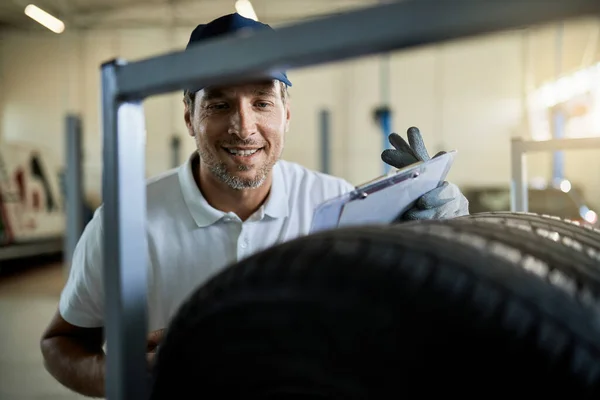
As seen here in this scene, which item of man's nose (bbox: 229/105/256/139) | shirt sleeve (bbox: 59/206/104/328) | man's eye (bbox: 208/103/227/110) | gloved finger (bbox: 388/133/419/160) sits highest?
man's eye (bbox: 208/103/227/110)

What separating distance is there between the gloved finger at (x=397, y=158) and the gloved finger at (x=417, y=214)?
160mm

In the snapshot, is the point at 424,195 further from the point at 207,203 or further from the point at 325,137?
the point at 325,137

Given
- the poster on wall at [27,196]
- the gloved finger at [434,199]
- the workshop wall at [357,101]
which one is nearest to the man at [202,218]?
the gloved finger at [434,199]

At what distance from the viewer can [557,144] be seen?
1.56 metres

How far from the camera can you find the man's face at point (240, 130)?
1.24 meters

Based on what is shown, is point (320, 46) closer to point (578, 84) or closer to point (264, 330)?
point (264, 330)

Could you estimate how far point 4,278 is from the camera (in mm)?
5418

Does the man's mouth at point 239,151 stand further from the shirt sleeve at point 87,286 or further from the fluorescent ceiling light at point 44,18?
the fluorescent ceiling light at point 44,18

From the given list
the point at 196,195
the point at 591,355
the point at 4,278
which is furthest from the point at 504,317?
the point at 4,278

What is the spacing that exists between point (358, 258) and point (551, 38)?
28.8 feet

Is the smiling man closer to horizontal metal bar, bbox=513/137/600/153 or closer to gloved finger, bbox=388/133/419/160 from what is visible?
gloved finger, bbox=388/133/419/160

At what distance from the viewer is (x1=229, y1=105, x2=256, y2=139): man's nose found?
1.24m

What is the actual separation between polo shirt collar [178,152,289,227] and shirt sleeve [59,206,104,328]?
0.72ft

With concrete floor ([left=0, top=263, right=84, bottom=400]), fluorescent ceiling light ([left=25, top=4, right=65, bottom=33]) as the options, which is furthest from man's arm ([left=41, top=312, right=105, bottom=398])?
fluorescent ceiling light ([left=25, top=4, right=65, bottom=33])
